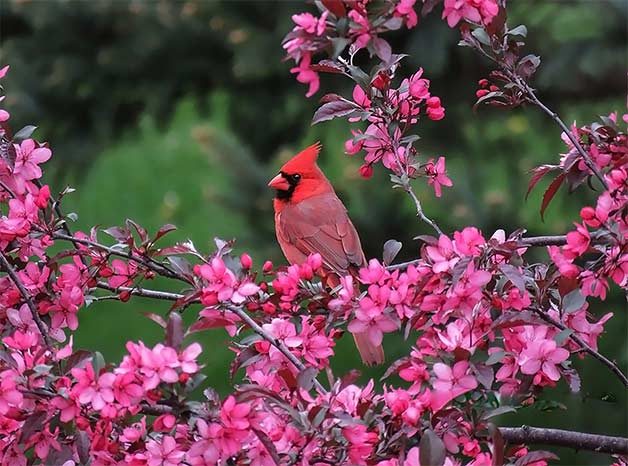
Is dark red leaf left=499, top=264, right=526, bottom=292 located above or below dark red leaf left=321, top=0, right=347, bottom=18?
below

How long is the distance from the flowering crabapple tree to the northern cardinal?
1683mm

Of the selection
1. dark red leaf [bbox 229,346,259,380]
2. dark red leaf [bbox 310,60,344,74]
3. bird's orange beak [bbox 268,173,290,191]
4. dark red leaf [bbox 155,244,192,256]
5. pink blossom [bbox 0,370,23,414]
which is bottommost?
bird's orange beak [bbox 268,173,290,191]

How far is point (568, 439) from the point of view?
2.00m

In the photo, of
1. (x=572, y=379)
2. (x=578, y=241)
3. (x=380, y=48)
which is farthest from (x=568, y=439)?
(x=380, y=48)

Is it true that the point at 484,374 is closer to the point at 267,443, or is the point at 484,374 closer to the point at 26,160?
the point at 267,443

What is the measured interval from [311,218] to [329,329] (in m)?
2.08

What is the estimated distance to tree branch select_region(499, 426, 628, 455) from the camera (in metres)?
1.97

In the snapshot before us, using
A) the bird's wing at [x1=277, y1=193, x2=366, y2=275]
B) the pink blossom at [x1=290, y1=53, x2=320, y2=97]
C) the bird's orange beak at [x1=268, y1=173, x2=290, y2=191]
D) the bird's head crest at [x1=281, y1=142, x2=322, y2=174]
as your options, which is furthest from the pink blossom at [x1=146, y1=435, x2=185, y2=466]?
the bird's orange beak at [x1=268, y1=173, x2=290, y2=191]

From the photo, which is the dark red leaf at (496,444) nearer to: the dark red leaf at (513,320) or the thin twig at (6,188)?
the dark red leaf at (513,320)

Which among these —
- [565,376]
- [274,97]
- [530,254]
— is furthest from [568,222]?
[565,376]

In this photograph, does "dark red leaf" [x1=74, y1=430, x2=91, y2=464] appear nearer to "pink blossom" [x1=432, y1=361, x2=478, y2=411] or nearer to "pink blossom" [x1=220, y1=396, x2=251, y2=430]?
"pink blossom" [x1=220, y1=396, x2=251, y2=430]

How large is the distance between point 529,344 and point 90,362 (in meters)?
0.69

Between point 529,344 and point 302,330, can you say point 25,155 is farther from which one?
point 529,344

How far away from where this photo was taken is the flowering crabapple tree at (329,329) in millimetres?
1685
